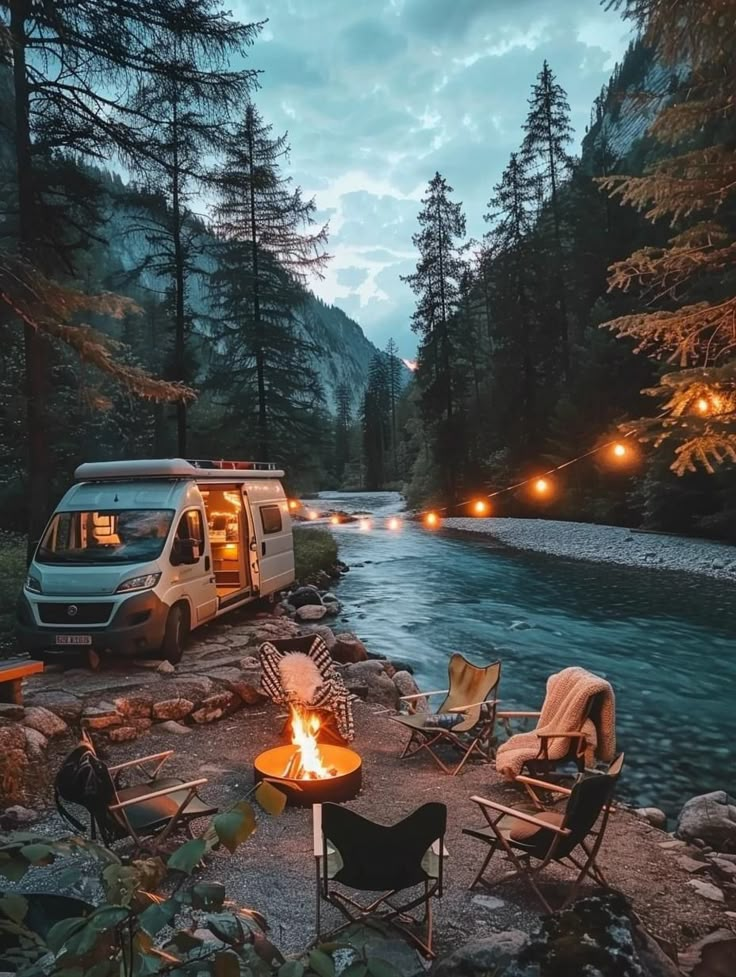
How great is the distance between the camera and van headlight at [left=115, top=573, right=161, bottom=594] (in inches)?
331

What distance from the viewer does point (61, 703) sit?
23.9 feet

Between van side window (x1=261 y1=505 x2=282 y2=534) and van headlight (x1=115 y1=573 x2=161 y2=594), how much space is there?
12.1ft

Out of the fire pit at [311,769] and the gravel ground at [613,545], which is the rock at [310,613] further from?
the gravel ground at [613,545]

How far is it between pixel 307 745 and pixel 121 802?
1.78 meters

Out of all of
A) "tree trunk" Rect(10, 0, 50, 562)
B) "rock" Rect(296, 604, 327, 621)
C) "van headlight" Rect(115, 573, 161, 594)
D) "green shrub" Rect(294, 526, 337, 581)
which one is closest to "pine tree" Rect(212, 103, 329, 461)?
"green shrub" Rect(294, 526, 337, 581)

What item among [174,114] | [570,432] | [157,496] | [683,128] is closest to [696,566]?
[570,432]

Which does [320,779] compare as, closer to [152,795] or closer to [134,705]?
[152,795]

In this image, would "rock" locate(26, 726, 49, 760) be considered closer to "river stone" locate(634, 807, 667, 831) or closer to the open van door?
"river stone" locate(634, 807, 667, 831)

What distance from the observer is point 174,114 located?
14.4m

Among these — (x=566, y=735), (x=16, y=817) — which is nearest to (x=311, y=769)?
(x=566, y=735)

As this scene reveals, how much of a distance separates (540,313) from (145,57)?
94.6 feet

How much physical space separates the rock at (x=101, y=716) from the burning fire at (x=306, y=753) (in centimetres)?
190

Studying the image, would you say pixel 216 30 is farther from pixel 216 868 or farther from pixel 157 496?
pixel 216 868

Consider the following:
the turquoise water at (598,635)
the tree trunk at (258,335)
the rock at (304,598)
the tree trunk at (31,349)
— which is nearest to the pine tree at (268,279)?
the tree trunk at (258,335)
